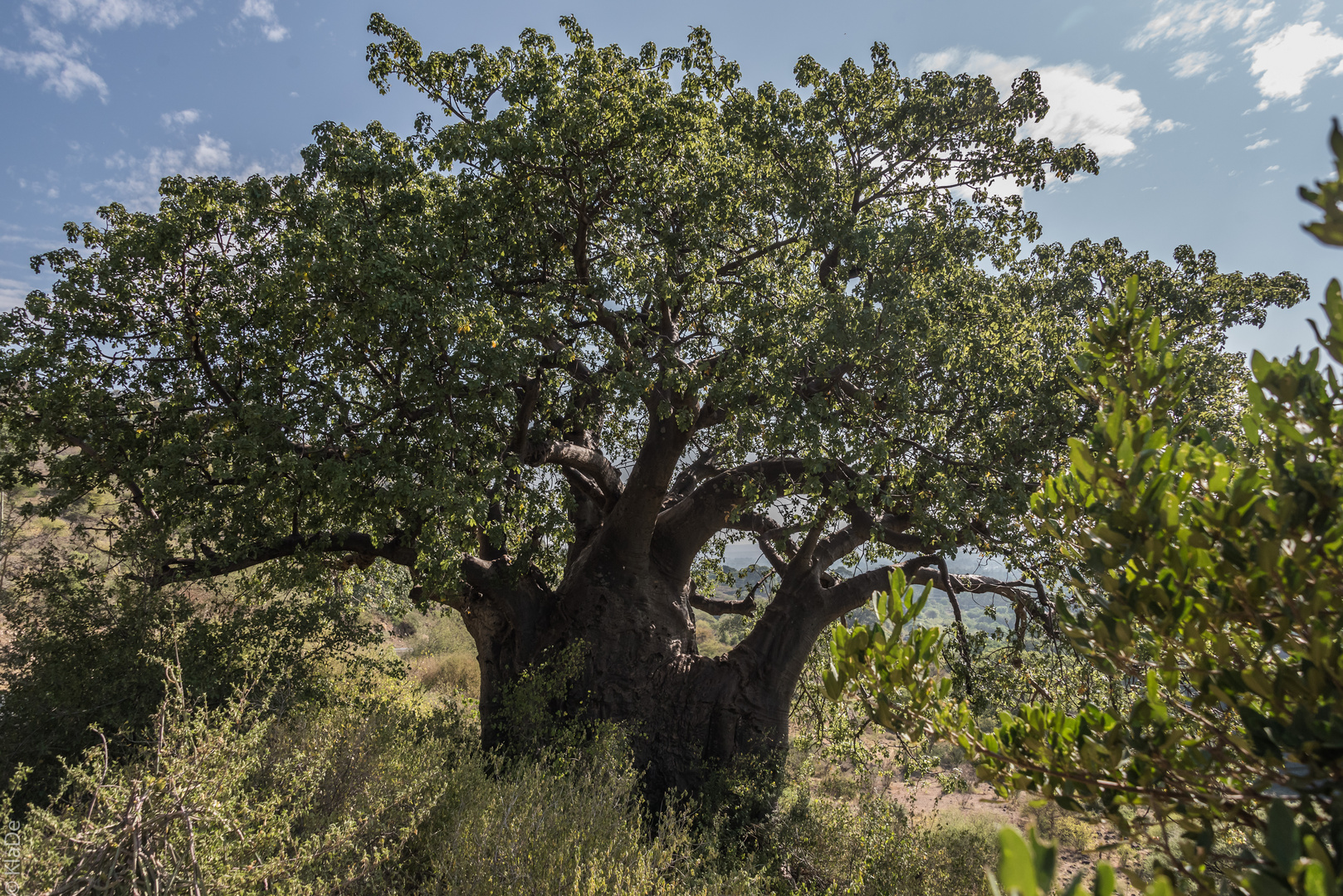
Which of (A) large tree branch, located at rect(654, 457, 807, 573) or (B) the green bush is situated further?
(A) large tree branch, located at rect(654, 457, 807, 573)

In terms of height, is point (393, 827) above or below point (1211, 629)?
below

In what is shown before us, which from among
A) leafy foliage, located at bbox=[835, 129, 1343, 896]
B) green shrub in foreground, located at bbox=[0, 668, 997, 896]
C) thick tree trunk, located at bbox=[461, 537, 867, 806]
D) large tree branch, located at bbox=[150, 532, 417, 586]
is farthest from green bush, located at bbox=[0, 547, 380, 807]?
leafy foliage, located at bbox=[835, 129, 1343, 896]

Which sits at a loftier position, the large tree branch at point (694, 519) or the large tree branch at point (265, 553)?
the large tree branch at point (694, 519)

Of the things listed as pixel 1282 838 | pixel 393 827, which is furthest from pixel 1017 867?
pixel 393 827

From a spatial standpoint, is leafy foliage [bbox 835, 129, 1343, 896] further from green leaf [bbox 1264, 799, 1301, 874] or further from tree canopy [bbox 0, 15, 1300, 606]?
tree canopy [bbox 0, 15, 1300, 606]

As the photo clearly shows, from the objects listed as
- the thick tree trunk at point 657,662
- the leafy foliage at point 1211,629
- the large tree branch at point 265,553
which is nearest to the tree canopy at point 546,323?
the large tree branch at point 265,553

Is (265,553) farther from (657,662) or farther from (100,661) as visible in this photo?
(657,662)

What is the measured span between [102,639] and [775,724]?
6.56m

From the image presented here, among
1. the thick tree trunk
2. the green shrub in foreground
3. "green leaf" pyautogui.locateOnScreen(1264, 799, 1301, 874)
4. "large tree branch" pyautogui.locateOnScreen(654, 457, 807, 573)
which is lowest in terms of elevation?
the green shrub in foreground

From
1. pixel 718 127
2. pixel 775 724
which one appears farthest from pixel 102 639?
pixel 718 127

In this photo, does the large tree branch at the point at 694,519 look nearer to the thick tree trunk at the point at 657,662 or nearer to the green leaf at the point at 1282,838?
the thick tree trunk at the point at 657,662

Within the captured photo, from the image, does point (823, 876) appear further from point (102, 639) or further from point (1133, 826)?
point (102, 639)

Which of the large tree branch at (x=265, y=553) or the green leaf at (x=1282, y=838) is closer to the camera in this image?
the green leaf at (x=1282, y=838)

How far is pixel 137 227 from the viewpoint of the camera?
19.6ft
